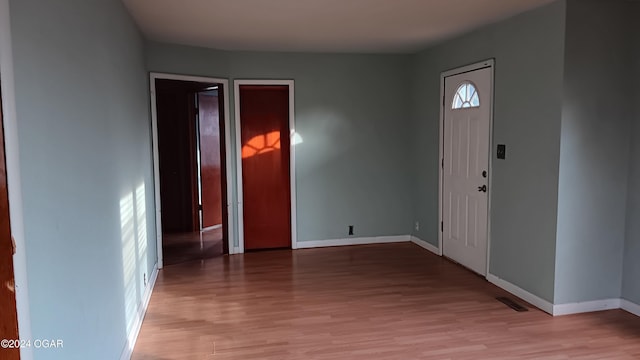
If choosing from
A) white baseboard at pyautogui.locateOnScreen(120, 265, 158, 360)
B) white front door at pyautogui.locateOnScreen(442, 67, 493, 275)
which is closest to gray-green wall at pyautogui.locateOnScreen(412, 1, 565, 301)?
white front door at pyautogui.locateOnScreen(442, 67, 493, 275)

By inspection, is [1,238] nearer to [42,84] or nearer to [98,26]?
[42,84]

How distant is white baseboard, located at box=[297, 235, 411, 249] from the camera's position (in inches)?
229

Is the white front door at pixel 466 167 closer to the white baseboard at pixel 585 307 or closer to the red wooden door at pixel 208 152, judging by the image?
the white baseboard at pixel 585 307

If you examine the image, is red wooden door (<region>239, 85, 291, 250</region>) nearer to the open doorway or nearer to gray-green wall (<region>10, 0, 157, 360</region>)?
the open doorway

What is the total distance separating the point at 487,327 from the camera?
3357 mm

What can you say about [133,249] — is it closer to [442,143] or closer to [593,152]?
[442,143]

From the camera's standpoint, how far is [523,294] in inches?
154

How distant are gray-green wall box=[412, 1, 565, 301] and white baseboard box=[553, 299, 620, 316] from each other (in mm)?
126

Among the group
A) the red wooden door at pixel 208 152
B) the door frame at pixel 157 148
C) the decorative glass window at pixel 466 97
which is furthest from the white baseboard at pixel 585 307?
the red wooden door at pixel 208 152

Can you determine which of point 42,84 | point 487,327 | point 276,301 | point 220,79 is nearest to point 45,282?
point 42,84

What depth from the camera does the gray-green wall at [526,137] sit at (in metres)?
3.53

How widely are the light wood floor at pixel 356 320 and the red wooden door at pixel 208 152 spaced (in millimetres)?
2332

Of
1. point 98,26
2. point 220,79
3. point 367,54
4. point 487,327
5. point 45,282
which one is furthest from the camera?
point 367,54

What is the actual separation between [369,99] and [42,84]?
4532 millimetres
